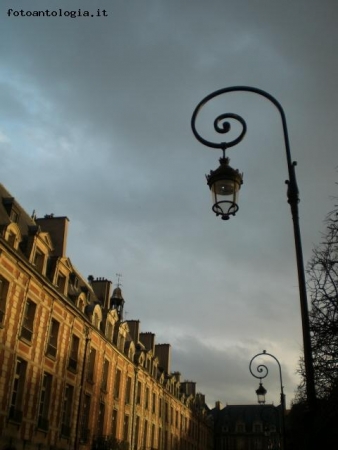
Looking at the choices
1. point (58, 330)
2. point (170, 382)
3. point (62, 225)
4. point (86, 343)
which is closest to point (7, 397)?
point (58, 330)

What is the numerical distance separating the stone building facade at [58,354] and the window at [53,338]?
55 mm

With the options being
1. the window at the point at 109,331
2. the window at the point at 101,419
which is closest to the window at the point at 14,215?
the window at the point at 109,331

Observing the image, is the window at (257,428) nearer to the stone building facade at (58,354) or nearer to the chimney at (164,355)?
the chimney at (164,355)

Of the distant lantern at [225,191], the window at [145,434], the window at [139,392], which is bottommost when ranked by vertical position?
the window at [145,434]

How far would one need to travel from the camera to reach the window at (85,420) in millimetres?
27406

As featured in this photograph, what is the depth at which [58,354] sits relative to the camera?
2500cm

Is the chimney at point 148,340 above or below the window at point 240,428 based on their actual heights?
above

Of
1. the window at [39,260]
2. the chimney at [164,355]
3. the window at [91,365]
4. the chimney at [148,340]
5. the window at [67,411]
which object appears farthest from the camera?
the chimney at [164,355]

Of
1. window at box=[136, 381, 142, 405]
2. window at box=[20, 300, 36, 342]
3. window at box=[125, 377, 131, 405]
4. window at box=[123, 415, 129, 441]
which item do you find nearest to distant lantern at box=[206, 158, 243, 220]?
window at box=[20, 300, 36, 342]

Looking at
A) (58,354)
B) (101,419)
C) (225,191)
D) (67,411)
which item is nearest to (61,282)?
(58,354)

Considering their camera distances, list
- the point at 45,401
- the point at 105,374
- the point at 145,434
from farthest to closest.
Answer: the point at 145,434 < the point at 105,374 < the point at 45,401

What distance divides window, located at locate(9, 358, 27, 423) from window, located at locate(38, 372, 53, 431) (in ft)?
6.43

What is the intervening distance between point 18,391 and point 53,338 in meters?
4.17

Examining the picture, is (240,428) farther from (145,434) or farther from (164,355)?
(145,434)
